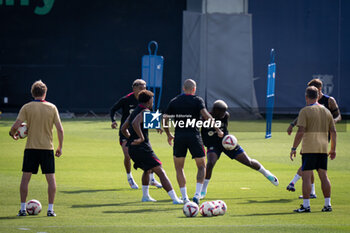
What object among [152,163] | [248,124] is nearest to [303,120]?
[152,163]

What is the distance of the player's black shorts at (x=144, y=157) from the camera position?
10.5 m

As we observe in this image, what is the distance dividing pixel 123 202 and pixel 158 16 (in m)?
27.4

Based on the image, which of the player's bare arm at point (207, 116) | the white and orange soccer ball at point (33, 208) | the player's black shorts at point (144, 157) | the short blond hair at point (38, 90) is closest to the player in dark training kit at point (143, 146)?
the player's black shorts at point (144, 157)

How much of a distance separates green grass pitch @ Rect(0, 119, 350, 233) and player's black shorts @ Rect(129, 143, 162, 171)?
687mm

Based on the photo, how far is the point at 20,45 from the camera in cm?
3769

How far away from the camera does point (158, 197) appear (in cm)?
1159

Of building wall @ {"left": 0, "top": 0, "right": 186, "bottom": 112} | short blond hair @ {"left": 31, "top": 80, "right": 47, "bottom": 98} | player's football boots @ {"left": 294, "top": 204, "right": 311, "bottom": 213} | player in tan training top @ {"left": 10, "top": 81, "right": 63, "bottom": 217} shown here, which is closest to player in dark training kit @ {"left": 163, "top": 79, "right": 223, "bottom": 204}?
player's football boots @ {"left": 294, "top": 204, "right": 311, "bottom": 213}

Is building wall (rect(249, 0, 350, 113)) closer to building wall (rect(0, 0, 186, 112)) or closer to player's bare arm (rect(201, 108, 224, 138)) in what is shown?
building wall (rect(0, 0, 186, 112))

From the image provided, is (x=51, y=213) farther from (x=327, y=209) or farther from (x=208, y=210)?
(x=327, y=209)

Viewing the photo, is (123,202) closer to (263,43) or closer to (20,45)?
(263,43)

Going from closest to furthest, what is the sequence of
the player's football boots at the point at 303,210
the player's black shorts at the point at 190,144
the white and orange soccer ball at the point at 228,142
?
the player's football boots at the point at 303,210 → the player's black shorts at the point at 190,144 → the white and orange soccer ball at the point at 228,142

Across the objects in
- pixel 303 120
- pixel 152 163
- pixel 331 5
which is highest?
pixel 331 5

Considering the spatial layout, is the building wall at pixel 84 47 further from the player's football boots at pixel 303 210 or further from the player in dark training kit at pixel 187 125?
the player's football boots at pixel 303 210

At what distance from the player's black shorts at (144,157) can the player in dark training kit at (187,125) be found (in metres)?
0.46
